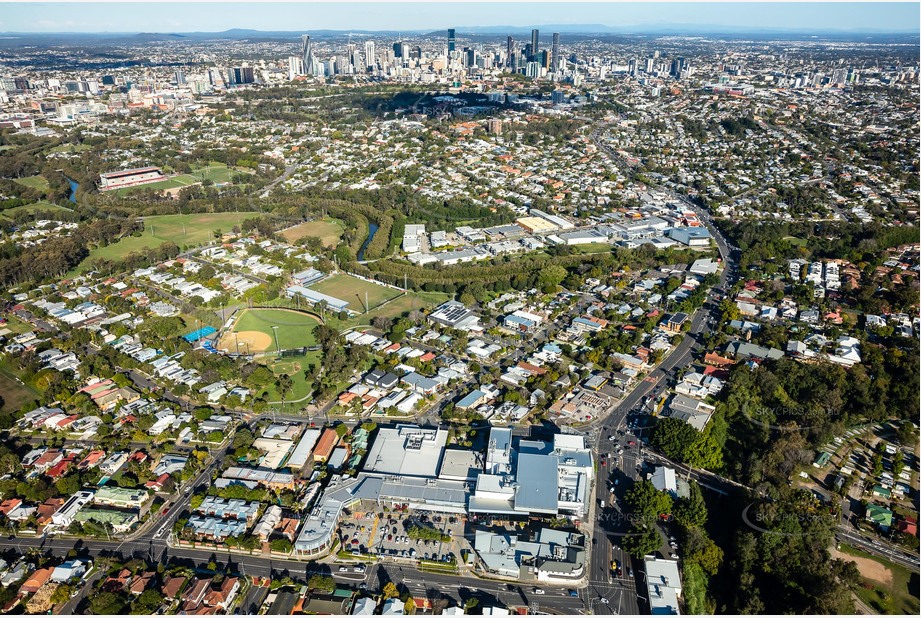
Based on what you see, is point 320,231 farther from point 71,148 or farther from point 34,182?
point 71,148

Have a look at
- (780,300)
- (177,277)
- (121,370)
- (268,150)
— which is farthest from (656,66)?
(121,370)

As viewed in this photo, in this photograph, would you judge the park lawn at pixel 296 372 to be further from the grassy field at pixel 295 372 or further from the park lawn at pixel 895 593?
the park lawn at pixel 895 593

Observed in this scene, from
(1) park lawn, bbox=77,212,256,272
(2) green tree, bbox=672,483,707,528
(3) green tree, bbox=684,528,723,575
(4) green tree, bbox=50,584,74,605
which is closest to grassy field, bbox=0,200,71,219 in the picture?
(1) park lawn, bbox=77,212,256,272

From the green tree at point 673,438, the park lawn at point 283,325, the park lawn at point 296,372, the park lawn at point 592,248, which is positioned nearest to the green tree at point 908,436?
the green tree at point 673,438

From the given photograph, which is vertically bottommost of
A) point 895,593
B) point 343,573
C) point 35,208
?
point 895,593

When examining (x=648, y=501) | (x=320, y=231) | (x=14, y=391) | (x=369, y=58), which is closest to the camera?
(x=648, y=501)

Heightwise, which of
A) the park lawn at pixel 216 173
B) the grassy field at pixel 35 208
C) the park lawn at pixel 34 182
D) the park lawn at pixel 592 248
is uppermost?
the park lawn at pixel 216 173

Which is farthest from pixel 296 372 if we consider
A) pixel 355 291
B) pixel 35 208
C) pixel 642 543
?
pixel 35 208
